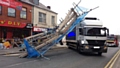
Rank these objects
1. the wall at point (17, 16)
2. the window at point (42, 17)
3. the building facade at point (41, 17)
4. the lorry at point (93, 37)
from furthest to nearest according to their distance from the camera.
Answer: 1. the window at point (42, 17)
2. the building facade at point (41, 17)
3. the wall at point (17, 16)
4. the lorry at point (93, 37)

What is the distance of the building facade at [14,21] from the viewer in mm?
25716

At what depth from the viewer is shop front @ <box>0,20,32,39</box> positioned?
25781mm

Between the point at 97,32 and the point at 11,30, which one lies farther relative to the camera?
the point at 11,30

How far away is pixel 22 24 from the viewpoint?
2883 centimetres

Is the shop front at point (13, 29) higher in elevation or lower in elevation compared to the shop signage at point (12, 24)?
lower

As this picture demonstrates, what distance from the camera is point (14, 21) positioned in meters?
27.5

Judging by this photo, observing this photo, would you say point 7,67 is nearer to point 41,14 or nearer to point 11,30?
point 11,30

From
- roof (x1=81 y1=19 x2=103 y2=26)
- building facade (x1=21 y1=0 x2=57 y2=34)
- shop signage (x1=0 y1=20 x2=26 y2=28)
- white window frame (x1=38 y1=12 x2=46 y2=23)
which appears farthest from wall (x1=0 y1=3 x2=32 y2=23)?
roof (x1=81 y1=19 x2=103 y2=26)

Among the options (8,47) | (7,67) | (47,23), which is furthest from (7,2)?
(7,67)

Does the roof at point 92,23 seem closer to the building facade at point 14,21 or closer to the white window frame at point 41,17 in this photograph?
the building facade at point 14,21

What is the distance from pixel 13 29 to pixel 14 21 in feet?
3.81

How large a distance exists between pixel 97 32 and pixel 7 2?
12.8m

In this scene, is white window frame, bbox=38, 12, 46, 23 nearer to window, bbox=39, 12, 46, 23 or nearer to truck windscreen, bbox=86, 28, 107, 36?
window, bbox=39, 12, 46, 23

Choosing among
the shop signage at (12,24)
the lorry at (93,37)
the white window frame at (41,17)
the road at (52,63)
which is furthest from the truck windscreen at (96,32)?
the white window frame at (41,17)
